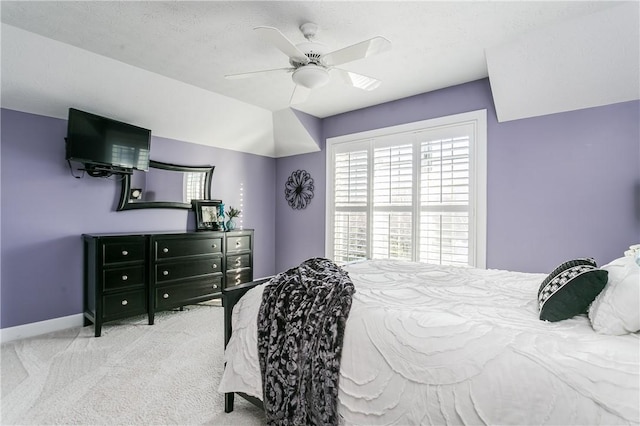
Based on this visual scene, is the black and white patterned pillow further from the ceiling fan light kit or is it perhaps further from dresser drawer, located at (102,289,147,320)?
dresser drawer, located at (102,289,147,320)

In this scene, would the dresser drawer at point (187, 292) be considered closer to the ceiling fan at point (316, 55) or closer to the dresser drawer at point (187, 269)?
the dresser drawer at point (187, 269)

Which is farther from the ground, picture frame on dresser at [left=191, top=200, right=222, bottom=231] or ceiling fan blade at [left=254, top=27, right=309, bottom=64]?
ceiling fan blade at [left=254, top=27, right=309, bottom=64]

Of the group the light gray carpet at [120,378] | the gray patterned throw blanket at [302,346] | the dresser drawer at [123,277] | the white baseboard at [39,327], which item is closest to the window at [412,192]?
the light gray carpet at [120,378]

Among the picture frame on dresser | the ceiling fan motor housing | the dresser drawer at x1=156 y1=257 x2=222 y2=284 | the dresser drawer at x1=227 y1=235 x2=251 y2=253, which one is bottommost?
the dresser drawer at x1=156 y1=257 x2=222 y2=284

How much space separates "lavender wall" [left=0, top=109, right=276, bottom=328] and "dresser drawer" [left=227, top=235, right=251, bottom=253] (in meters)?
0.99

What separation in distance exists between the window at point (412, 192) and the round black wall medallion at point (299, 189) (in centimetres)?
39

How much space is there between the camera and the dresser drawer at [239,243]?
4238mm

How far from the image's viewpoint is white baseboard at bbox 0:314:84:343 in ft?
9.78

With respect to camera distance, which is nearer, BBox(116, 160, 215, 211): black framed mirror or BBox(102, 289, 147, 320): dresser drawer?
BBox(102, 289, 147, 320): dresser drawer

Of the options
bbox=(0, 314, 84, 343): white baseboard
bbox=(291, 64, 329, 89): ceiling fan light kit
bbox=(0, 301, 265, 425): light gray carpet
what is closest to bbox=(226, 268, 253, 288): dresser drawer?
bbox=(0, 301, 265, 425): light gray carpet

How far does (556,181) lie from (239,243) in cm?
371

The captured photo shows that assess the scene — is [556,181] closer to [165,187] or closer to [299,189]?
[299,189]

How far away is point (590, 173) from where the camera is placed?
2.81 m

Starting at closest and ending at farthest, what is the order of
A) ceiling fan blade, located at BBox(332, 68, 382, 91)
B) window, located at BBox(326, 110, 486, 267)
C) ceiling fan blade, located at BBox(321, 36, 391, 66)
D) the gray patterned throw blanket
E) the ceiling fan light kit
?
1. the gray patterned throw blanket
2. ceiling fan blade, located at BBox(321, 36, 391, 66)
3. the ceiling fan light kit
4. ceiling fan blade, located at BBox(332, 68, 382, 91)
5. window, located at BBox(326, 110, 486, 267)
